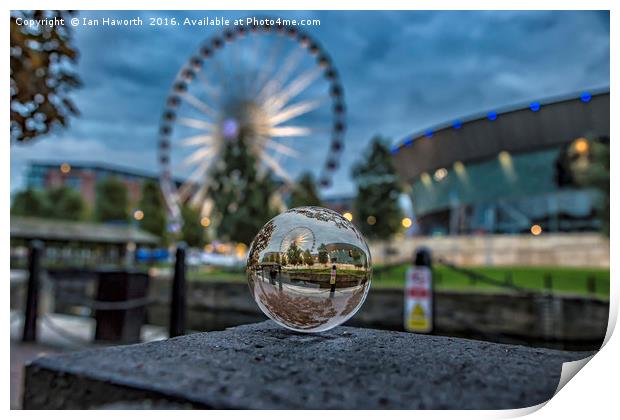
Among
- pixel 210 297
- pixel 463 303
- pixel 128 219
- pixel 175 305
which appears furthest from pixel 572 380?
pixel 128 219

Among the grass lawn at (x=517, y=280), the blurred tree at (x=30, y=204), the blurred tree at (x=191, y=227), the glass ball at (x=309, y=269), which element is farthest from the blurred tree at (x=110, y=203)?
the glass ball at (x=309, y=269)

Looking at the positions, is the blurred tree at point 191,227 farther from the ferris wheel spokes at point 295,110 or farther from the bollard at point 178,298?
the bollard at point 178,298

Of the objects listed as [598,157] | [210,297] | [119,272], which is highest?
[598,157]

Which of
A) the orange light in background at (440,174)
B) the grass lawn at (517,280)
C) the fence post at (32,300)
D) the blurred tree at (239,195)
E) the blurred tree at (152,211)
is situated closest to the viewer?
the fence post at (32,300)

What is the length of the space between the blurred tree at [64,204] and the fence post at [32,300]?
150ft

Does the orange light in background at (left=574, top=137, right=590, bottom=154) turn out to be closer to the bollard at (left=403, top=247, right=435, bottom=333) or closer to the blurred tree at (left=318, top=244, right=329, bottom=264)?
the bollard at (left=403, top=247, right=435, bottom=333)

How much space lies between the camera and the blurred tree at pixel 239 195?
25672mm

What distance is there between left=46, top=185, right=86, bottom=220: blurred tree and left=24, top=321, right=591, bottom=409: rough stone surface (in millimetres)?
52055

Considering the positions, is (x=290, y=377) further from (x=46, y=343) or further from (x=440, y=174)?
(x=440, y=174)

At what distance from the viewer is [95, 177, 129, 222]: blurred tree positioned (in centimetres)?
4791
